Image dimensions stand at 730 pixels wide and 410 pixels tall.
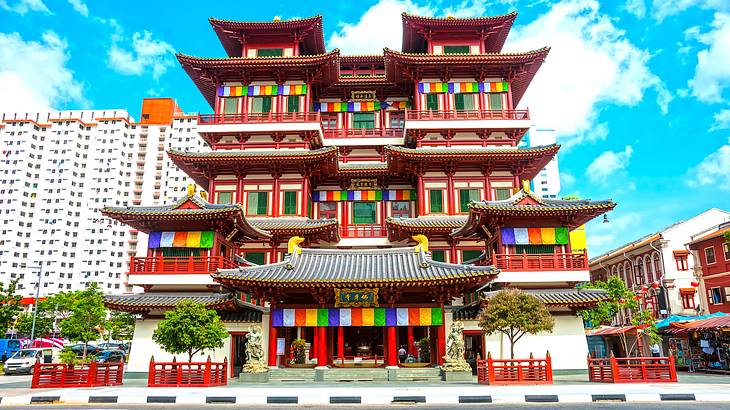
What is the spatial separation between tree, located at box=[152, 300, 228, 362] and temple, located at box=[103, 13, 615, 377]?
217 centimetres

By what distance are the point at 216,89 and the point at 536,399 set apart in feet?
104

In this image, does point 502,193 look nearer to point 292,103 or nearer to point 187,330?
point 292,103

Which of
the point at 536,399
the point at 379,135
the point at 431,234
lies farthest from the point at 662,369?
the point at 379,135

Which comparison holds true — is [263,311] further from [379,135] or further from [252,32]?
[252,32]

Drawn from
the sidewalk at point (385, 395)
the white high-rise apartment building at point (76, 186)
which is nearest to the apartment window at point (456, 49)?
the sidewalk at point (385, 395)

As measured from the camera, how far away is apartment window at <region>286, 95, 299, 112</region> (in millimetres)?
38188

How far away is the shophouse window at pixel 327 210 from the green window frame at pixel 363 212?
1474 millimetres

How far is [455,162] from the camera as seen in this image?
3556 cm

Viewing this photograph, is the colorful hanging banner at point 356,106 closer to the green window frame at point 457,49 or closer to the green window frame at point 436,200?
the green window frame at point 457,49

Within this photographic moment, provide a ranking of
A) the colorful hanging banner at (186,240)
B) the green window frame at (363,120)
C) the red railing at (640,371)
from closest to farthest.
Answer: the red railing at (640,371), the colorful hanging banner at (186,240), the green window frame at (363,120)

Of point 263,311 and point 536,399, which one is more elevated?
point 263,311

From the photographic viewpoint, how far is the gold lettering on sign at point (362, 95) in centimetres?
4103

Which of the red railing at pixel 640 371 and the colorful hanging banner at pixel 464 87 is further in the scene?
the colorful hanging banner at pixel 464 87

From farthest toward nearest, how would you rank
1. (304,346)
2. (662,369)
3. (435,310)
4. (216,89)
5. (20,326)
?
(20,326) < (216,89) < (304,346) < (435,310) < (662,369)
